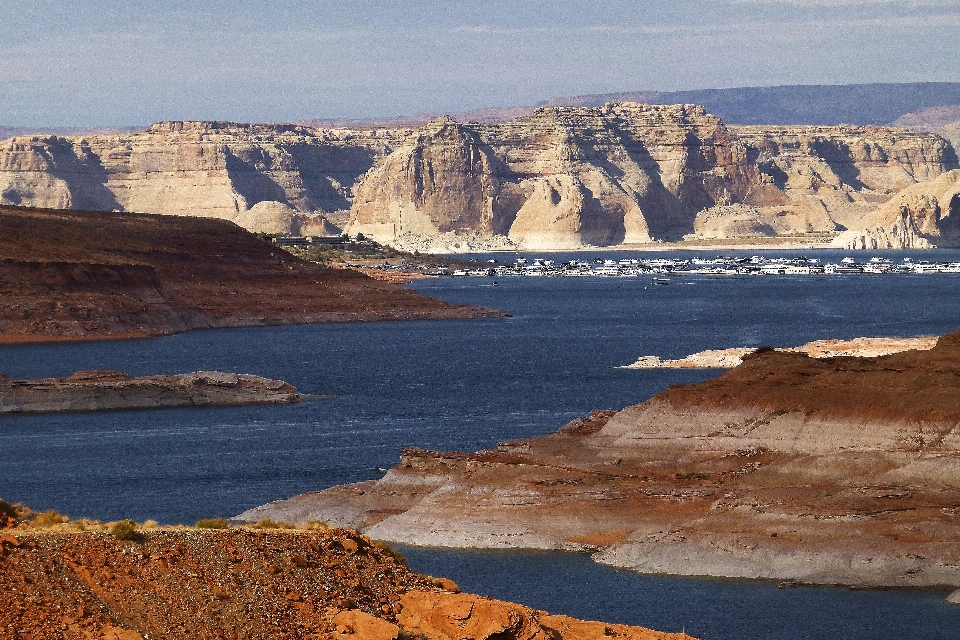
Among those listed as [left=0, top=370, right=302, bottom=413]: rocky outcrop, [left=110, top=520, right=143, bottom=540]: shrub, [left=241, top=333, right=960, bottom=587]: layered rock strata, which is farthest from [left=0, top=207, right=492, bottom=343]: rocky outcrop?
[left=110, top=520, right=143, bottom=540]: shrub

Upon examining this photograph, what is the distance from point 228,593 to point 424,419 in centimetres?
4919

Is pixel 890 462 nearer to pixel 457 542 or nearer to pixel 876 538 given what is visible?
pixel 876 538

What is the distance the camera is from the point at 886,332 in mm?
124750

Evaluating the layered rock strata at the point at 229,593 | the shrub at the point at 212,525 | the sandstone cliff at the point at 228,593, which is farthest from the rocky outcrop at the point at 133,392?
the layered rock strata at the point at 229,593

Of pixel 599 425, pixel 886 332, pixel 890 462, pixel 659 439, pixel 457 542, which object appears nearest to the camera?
pixel 457 542

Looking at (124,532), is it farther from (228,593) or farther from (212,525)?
(212,525)

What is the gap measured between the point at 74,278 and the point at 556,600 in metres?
101

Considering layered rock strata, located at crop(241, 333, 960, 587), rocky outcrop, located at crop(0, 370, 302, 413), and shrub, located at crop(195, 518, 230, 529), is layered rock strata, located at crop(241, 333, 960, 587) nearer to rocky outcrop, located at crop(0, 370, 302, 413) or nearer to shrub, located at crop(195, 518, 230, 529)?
shrub, located at crop(195, 518, 230, 529)

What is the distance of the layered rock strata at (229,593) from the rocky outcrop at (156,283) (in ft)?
325

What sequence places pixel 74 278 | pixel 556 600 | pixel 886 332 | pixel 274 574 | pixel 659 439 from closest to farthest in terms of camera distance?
pixel 274 574 < pixel 556 600 < pixel 659 439 < pixel 886 332 < pixel 74 278

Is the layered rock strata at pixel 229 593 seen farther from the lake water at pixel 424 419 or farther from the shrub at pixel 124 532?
the lake water at pixel 424 419

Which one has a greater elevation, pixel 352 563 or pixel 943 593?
pixel 352 563

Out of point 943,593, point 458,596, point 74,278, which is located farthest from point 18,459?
point 74,278

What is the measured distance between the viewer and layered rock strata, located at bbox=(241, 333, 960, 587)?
137 feet
